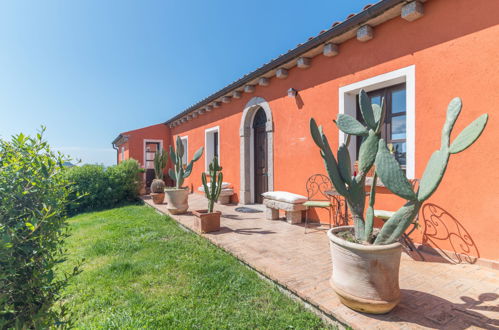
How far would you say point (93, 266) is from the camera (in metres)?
3.43

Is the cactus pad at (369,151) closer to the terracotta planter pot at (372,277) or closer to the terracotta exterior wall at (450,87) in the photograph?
the terracotta planter pot at (372,277)

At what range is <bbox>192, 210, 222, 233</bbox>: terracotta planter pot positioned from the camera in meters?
4.61

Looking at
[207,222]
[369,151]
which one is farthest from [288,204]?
[369,151]

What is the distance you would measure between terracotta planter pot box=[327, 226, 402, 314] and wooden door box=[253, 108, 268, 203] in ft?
16.3

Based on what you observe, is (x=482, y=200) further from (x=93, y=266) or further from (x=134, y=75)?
(x=134, y=75)

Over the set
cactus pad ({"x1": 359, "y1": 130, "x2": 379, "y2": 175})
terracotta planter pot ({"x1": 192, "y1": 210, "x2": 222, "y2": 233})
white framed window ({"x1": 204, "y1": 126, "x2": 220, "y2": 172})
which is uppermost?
white framed window ({"x1": 204, "y1": 126, "x2": 220, "y2": 172})

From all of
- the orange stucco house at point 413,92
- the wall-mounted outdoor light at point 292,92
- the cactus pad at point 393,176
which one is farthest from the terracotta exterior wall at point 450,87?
the cactus pad at point 393,176

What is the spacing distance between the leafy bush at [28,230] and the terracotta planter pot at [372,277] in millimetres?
2038

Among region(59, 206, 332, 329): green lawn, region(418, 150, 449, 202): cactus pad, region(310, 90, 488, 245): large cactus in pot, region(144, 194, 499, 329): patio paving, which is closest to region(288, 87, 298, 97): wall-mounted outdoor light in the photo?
region(144, 194, 499, 329): patio paving

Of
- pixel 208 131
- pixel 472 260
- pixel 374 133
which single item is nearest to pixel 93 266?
pixel 374 133

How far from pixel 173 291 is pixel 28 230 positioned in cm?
177

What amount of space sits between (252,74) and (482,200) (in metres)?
5.24

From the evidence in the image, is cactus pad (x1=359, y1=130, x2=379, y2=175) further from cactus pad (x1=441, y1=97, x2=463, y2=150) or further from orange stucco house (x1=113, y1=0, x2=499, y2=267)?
orange stucco house (x1=113, y1=0, x2=499, y2=267)

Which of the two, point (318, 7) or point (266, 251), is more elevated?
point (318, 7)
